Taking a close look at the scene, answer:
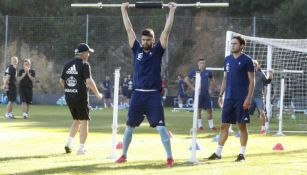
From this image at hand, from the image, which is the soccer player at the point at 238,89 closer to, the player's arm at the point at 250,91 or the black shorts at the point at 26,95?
the player's arm at the point at 250,91

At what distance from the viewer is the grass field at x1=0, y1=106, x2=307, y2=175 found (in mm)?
10633

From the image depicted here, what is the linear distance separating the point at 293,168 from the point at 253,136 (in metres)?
7.24

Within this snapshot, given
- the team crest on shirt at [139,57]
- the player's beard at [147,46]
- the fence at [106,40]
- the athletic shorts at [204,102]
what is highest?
the fence at [106,40]

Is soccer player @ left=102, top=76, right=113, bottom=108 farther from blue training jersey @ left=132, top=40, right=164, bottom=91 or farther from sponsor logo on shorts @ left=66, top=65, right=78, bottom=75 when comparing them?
blue training jersey @ left=132, top=40, right=164, bottom=91

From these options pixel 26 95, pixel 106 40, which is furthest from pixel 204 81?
pixel 106 40

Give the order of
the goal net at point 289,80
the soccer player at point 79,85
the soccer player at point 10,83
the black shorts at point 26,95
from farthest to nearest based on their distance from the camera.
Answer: the goal net at point 289,80
the black shorts at point 26,95
the soccer player at point 10,83
the soccer player at point 79,85

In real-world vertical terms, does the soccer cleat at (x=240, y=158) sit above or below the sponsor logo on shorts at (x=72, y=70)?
below

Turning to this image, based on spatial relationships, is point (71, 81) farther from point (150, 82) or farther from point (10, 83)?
point (10, 83)

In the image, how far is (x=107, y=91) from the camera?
39594 millimetres

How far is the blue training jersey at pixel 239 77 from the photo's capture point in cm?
1241

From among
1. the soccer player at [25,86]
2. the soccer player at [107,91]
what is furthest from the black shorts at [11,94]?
the soccer player at [107,91]

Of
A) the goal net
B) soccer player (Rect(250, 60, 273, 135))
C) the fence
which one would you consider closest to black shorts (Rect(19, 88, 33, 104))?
the goal net

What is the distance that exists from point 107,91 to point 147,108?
2844 cm

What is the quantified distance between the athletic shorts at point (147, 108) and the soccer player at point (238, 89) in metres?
1.62
